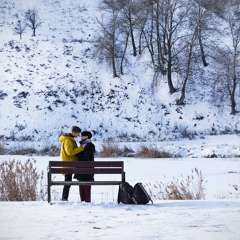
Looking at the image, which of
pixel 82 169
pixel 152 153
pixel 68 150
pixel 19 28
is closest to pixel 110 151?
pixel 152 153

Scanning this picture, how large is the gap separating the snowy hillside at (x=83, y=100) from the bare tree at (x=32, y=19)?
5.33 ft

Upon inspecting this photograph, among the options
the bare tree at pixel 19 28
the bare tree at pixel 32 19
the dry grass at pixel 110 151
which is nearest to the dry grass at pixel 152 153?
the dry grass at pixel 110 151

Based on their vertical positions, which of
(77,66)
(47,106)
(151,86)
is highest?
(77,66)

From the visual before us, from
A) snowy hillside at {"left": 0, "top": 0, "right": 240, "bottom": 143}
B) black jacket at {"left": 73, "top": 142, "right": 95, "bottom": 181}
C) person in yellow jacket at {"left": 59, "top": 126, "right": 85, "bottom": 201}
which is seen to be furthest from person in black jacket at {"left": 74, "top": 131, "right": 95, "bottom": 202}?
snowy hillside at {"left": 0, "top": 0, "right": 240, "bottom": 143}

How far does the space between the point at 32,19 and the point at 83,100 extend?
1532 cm

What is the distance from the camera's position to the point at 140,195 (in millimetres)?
7242

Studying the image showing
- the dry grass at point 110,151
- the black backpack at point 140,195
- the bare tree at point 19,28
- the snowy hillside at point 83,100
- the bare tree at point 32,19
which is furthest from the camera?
the bare tree at point 32,19

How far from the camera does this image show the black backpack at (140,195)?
7.23 m

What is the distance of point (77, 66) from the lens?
109 ft

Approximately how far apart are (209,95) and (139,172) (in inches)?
726

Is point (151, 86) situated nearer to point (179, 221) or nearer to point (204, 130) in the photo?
point (204, 130)

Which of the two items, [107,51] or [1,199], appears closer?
[1,199]

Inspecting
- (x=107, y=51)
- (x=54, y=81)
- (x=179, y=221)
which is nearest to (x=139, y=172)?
(x=179, y=221)

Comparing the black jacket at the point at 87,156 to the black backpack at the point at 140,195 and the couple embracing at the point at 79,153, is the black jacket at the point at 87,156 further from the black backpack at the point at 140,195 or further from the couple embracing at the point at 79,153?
the black backpack at the point at 140,195
